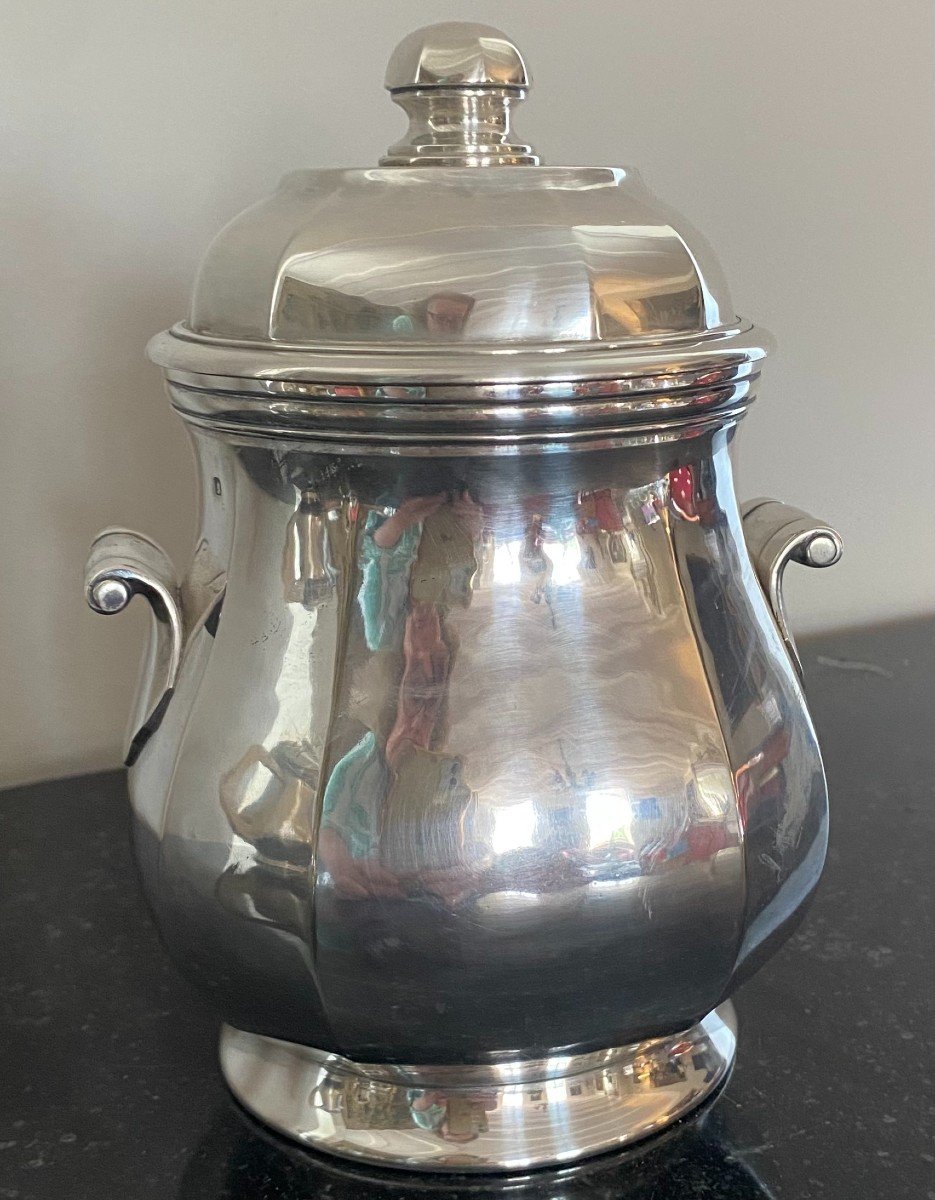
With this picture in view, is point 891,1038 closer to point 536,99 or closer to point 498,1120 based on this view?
point 498,1120

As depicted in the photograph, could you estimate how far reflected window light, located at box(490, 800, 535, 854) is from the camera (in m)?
0.43

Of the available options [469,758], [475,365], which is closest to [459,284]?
[475,365]

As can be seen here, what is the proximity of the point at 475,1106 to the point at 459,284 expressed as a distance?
0.29m

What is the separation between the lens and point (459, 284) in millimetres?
417

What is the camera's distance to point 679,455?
459mm

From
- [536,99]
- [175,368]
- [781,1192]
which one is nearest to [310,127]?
[536,99]

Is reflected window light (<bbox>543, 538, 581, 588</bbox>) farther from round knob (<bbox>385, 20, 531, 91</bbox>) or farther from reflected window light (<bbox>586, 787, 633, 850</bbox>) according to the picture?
round knob (<bbox>385, 20, 531, 91</bbox>)

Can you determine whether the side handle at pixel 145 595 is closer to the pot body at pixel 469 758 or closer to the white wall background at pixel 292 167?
the pot body at pixel 469 758

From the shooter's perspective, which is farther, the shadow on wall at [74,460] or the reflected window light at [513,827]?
the shadow on wall at [74,460]

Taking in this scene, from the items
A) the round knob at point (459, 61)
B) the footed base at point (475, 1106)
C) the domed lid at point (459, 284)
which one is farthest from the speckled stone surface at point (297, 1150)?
the round knob at point (459, 61)

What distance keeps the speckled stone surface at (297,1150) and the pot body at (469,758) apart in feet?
0.22

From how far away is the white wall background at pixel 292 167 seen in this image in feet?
2.37

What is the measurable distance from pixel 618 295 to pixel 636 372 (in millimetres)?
35

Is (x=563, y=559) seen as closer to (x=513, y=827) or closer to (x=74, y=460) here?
(x=513, y=827)
